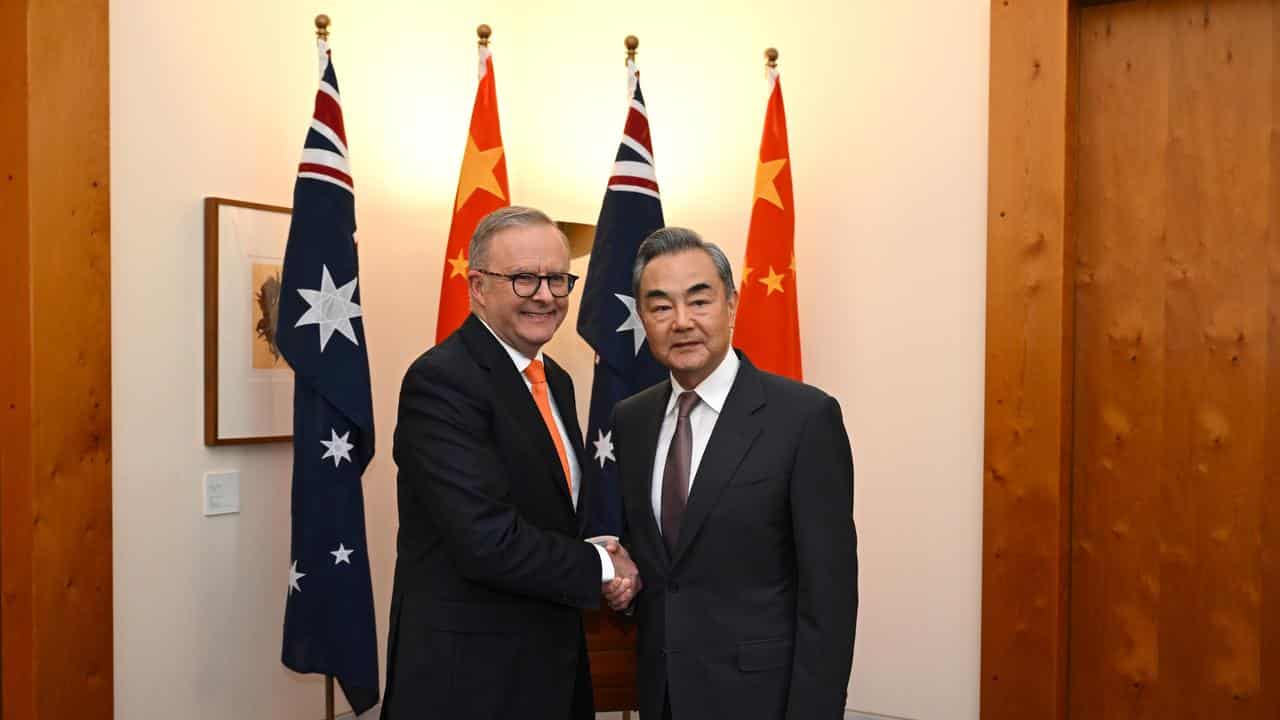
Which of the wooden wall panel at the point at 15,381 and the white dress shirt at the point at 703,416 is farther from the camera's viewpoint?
the wooden wall panel at the point at 15,381

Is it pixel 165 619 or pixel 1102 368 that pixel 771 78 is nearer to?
pixel 1102 368

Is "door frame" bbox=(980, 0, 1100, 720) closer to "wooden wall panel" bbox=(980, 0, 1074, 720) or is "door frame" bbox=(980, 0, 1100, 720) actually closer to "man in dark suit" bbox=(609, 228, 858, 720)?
"wooden wall panel" bbox=(980, 0, 1074, 720)

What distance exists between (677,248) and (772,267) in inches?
A: 61.0

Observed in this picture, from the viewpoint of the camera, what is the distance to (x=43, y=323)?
2555 millimetres

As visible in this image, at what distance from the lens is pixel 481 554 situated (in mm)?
2045

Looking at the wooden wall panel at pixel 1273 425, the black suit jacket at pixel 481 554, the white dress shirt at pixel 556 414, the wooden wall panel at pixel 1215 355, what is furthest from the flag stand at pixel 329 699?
the wooden wall panel at pixel 1273 425

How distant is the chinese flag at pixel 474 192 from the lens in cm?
350

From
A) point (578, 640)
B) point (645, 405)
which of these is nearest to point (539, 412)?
point (645, 405)

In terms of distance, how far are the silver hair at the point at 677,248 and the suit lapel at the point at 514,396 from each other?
0.32m

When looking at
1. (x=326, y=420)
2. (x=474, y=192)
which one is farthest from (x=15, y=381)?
(x=474, y=192)

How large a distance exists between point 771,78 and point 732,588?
2.10 metres

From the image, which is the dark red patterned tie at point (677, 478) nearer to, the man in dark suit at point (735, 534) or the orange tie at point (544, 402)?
the man in dark suit at point (735, 534)

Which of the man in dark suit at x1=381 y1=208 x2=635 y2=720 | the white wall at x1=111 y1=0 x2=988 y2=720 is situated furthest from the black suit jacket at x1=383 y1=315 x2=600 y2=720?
the white wall at x1=111 y1=0 x2=988 y2=720

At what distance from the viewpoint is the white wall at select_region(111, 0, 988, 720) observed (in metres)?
2.87
